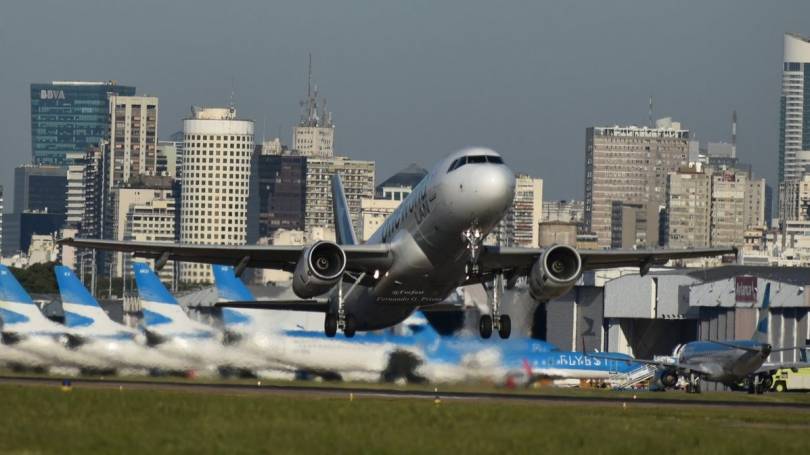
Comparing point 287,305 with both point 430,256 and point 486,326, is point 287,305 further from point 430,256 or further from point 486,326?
point 430,256

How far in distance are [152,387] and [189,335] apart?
55.9ft

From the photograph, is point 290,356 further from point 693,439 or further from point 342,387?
point 693,439

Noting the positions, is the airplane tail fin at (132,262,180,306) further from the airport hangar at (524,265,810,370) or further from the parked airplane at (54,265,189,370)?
the airport hangar at (524,265,810,370)

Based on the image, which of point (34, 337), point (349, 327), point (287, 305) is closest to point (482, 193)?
point (349, 327)

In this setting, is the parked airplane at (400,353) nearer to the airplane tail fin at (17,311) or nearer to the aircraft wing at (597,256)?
the aircraft wing at (597,256)

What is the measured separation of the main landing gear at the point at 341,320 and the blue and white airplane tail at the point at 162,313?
56.3 ft

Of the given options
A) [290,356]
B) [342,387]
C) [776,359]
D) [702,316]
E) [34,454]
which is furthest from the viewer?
[702,316]

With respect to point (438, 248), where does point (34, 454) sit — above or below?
below

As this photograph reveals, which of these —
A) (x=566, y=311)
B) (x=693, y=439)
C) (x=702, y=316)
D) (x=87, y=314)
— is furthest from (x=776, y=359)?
(x=693, y=439)

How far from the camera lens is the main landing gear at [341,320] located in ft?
234

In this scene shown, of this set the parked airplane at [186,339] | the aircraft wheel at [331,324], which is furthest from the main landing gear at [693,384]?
the aircraft wheel at [331,324]

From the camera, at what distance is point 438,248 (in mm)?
66875

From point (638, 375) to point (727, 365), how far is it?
957 cm

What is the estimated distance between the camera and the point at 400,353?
86.8 meters
